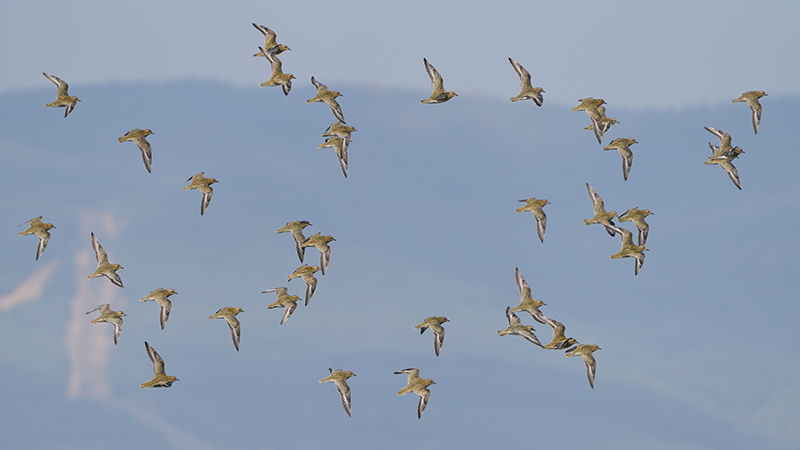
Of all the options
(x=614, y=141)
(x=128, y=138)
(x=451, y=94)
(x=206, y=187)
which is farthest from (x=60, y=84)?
(x=614, y=141)

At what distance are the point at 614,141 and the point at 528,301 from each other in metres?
10.1

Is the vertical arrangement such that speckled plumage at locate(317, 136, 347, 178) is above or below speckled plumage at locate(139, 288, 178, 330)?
above

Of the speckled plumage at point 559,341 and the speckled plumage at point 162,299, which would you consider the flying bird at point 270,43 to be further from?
the speckled plumage at point 559,341

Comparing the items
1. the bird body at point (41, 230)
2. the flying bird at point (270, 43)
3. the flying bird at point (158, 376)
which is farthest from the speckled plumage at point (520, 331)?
the bird body at point (41, 230)

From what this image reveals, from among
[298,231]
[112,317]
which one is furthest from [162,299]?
[298,231]

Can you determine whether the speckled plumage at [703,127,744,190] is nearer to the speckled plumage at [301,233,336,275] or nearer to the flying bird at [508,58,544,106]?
the flying bird at [508,58,544,106]

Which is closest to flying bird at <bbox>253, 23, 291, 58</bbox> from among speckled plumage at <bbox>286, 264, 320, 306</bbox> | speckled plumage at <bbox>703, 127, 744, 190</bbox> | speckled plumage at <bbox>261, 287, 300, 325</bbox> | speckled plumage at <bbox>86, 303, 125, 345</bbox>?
speckled plumage at <bbox>286, 264, 320, 306</bbox>

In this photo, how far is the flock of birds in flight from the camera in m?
50.5

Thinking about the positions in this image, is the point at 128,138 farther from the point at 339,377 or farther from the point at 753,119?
the point at 753,119

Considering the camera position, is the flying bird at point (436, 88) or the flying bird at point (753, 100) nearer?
the flying bird at point (436, 88)

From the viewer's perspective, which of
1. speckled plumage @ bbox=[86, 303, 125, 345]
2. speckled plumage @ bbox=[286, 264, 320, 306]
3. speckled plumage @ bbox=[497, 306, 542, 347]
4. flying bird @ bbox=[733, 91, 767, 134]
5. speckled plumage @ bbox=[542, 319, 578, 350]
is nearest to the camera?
speckled plumage @ bbox=[542, 319, 578, 350]

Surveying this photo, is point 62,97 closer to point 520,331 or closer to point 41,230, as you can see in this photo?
point 41,230

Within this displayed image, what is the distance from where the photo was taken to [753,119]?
55406mm

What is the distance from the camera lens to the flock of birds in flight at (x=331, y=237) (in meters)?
50.5
